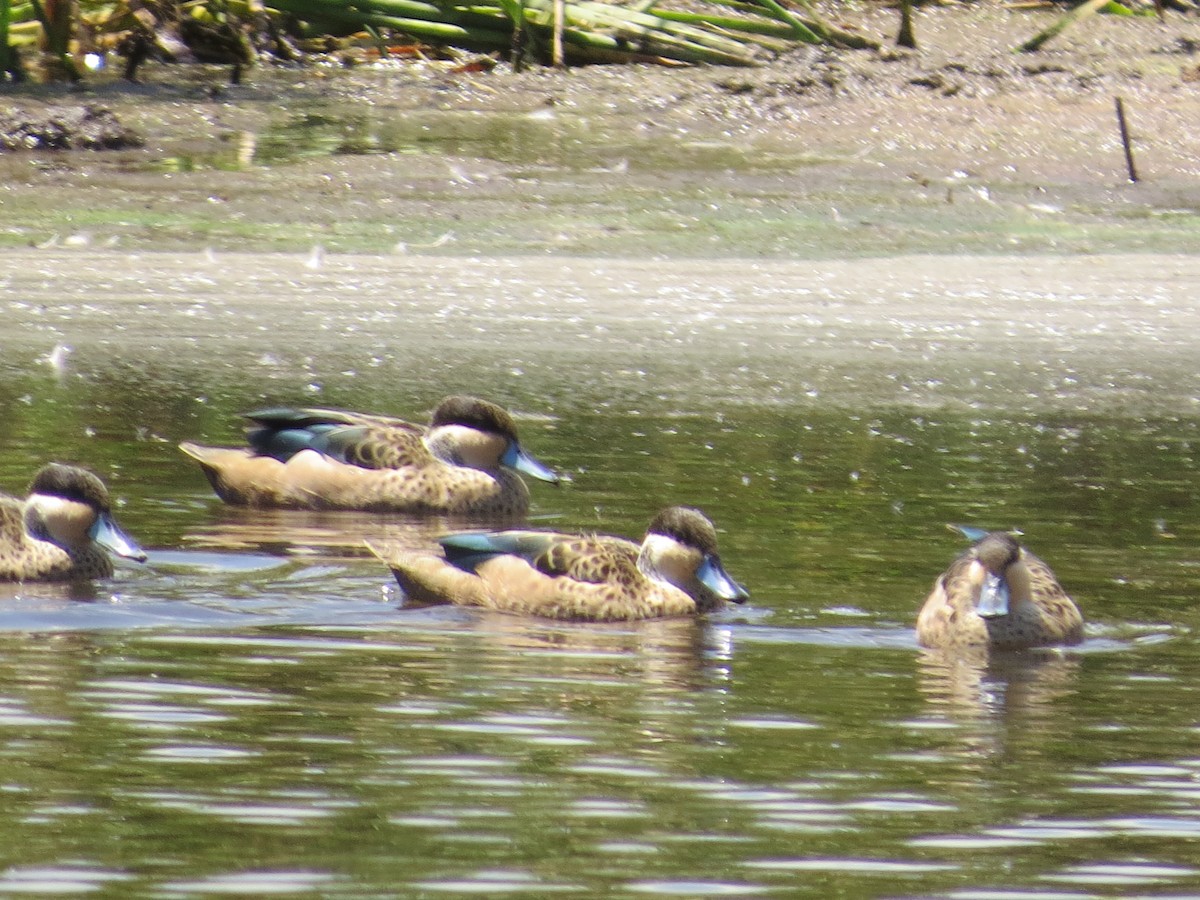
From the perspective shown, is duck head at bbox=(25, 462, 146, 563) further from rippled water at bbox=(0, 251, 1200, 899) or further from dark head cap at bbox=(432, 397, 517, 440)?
dark head cap at bbox=(432, 397, 517, 440)

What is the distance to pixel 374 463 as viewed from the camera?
30.6 feet

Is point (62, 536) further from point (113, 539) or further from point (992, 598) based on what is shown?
point (992, 598)

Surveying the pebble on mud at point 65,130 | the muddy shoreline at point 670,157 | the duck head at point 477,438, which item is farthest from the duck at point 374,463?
the pebble on mud at point 65,130

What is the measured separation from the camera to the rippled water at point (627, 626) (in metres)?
4.93

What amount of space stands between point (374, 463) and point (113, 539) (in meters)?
1.83

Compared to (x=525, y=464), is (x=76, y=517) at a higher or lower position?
higher

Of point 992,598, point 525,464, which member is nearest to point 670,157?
point 525,464

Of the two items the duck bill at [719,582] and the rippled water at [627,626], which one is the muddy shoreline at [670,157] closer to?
the rippled water at [627,626]

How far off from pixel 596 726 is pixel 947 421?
5.28 metres

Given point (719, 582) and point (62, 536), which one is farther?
point (62, 536)

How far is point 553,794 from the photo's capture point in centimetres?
523

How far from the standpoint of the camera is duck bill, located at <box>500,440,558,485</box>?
352 inches

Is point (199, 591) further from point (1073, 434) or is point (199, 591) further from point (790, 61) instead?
point (790, 61)

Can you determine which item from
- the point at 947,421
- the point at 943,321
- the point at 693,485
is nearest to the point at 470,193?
the point at 943,321
